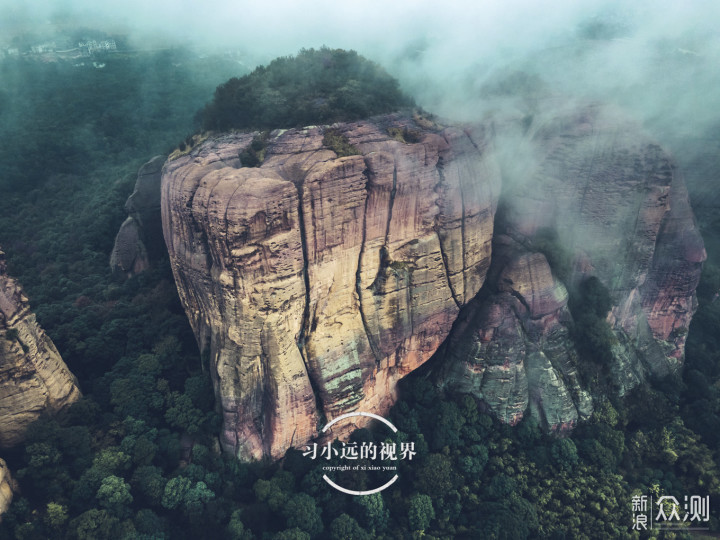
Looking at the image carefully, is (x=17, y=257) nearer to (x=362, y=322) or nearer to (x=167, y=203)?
(x=167, y=203)

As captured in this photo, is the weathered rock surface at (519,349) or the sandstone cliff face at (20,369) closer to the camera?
the sandstone cliff face at (20,369)

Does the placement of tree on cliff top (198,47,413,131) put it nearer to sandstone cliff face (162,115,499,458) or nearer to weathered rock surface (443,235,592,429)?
sandstone cliff face (162,115,499,458)

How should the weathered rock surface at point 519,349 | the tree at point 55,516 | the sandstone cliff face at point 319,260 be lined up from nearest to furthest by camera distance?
the tree at point 55,516
the sandstone cliff face at point 319,260
the weathered rock surface at point 519,349

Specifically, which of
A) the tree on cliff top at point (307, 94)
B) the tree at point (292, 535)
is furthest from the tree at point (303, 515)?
the tree on cliff top at point (307, 94)

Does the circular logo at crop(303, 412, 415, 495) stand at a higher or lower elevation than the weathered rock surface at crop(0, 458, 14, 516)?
lower

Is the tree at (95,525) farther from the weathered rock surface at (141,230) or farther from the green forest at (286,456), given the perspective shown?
the weathered rock surface at (141,230)

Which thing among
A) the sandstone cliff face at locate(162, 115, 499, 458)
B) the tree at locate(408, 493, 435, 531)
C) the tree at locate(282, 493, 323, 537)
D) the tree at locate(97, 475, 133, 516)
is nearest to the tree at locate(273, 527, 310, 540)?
the tree at locate(282, 493, 323, 537)
